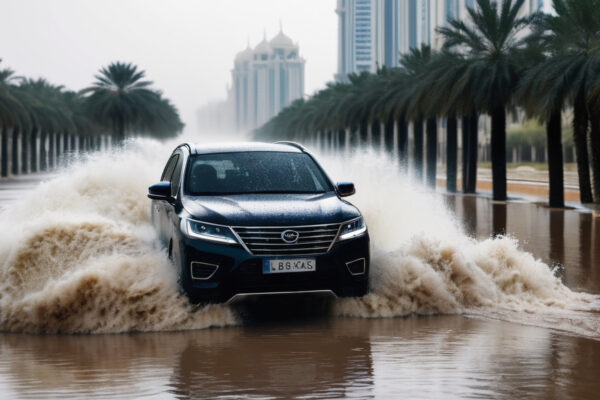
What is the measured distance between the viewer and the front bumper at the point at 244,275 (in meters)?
7.97

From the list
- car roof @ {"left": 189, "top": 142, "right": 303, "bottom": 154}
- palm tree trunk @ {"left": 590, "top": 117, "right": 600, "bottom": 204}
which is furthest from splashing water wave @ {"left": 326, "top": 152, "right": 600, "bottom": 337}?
palm tree trunk @ {"left": 590, "top": 117, "right": 600, "bottom": 204}

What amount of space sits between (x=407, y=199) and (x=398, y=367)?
753cm

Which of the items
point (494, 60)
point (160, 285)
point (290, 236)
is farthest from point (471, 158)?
point (290, 236)

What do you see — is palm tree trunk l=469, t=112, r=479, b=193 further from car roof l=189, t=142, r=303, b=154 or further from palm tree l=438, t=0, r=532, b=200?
car roof l=189, t=142, r=303, b=154

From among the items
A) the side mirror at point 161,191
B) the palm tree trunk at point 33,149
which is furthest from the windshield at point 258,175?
the palm tree trunk at point 33,149

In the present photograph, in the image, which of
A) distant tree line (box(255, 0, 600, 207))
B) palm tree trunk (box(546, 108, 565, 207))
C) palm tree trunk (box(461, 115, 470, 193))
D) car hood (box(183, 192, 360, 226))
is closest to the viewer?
car hood (box(183, 192, 360, 226))

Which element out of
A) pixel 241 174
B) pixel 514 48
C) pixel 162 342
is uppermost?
pixel 514 48

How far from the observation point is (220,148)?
9.72 meters

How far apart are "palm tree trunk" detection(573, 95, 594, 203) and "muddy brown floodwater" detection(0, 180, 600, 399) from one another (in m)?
22.2

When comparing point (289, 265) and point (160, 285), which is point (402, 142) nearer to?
point (160, 285)

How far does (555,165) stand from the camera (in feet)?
103


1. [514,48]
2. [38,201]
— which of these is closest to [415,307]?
[38,201]

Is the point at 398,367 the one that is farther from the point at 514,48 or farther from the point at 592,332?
the point at 514,48

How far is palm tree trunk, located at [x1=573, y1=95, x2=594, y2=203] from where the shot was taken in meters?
30.0
